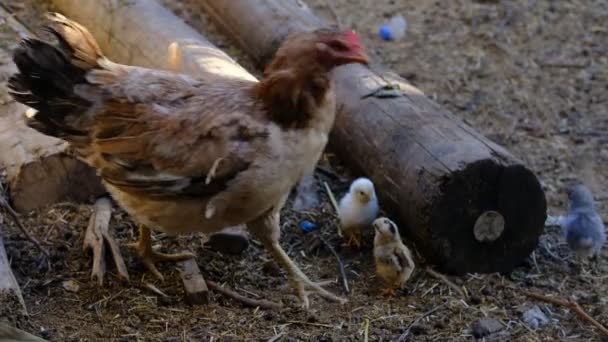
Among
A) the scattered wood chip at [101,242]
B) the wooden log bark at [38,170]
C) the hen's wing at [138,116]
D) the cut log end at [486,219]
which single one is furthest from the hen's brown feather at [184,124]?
the cut log end at [486,219]

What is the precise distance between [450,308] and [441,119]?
1.15 meters

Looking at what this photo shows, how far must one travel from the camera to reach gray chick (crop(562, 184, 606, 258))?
5023 millimetres

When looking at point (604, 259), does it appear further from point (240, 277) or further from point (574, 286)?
point (240, 277)

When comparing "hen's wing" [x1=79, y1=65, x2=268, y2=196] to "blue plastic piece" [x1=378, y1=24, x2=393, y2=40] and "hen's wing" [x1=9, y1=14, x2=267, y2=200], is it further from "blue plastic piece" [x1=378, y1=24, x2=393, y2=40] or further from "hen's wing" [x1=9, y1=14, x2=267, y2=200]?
"blue plastic piece" [x1=378, y1=24, x2=393, y2=40]

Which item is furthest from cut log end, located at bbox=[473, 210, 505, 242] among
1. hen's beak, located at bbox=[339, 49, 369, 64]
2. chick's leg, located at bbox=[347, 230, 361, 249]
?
hen's beak, located at bbox=[339, 49, 369, 64]

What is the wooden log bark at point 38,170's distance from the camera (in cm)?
494

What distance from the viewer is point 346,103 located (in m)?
5.57

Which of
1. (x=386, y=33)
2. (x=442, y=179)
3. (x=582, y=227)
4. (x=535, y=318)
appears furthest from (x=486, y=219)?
(x=386, y=33)

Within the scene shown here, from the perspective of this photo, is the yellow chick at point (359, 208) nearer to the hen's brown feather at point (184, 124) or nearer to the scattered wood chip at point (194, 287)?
the hen's brown feather at point (184, 124)

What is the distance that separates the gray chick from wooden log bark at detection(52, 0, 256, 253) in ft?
6.94

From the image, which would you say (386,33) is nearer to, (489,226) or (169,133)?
(489,226)

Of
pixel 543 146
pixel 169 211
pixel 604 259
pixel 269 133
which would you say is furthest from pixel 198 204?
pixel 543 146

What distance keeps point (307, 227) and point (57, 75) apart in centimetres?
185

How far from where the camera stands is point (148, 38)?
19.7 feet
